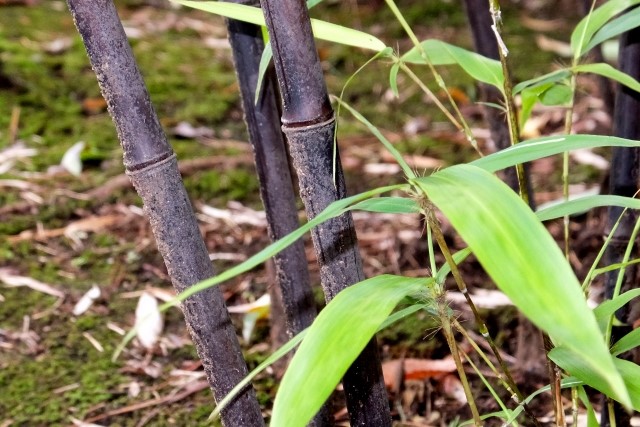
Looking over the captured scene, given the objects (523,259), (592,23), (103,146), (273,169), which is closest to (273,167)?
(273,169)

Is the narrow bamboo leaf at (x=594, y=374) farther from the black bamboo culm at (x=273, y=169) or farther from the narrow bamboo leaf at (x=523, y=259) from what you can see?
the black bamboo culm at (x=273, y=169)

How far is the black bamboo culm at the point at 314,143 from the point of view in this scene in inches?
25.6

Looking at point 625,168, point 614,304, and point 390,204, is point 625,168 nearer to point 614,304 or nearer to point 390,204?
point 614,304

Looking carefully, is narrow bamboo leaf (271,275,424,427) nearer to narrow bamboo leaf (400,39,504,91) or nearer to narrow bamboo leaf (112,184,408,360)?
narrow bamboo leaf (112,184,408,360)

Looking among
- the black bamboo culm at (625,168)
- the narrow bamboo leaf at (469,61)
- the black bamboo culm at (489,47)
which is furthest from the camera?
the black bamboo culm at (489,47)

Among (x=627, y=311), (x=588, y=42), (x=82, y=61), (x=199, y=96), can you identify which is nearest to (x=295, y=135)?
(x=588, y=42)

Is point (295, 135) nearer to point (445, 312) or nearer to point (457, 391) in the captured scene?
point (445, 312)

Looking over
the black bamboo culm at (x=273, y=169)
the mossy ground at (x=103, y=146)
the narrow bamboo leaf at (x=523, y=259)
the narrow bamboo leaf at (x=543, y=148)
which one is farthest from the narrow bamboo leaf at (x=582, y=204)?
the black bamboo culm at (x=273, y=169)

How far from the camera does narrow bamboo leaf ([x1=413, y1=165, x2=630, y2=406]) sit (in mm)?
432

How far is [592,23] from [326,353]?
498 millimetres

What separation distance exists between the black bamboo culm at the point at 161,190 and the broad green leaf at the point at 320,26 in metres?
0.08

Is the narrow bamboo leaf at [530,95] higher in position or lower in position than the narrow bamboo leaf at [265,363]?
higher

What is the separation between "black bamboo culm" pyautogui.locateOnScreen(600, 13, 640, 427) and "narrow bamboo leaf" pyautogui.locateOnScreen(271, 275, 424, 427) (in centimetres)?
51

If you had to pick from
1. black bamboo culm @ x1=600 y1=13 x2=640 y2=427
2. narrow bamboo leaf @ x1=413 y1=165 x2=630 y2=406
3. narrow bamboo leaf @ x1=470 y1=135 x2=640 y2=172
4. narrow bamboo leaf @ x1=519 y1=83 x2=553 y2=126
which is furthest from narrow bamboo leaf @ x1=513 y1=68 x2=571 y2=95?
narrow bamboo leaf @ x1=413 y1=165 x2=630 y2=406
